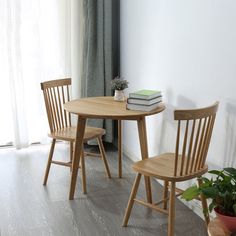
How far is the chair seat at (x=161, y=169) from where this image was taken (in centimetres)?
229

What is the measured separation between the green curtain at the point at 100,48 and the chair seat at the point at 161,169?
155 cm

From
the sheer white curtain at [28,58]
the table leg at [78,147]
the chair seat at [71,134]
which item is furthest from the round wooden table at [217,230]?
the sheer white curtain at [28,58]

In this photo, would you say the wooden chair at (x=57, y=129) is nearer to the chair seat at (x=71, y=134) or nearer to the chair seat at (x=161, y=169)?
the chair seat at (x=71, y=134)

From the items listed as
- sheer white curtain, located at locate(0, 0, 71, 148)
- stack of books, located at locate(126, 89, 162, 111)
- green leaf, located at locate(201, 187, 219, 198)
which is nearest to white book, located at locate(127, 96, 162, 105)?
stack of books, located at locate(126, 89, 162, 111)

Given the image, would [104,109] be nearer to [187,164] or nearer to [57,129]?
[57,129]

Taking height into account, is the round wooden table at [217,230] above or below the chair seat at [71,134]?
above

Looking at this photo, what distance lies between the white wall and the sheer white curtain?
0.70 metres

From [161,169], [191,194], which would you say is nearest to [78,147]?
[161,169]

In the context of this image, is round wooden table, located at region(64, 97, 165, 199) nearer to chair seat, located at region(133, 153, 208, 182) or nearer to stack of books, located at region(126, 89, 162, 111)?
stack of books, located at region(126, 89, 162, 111)

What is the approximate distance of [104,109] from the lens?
9.34 ft

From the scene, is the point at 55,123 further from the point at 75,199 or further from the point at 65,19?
the point at 65,19

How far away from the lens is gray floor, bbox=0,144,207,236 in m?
2.57

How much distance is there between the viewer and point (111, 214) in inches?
109

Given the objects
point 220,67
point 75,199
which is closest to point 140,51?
point 220,67
